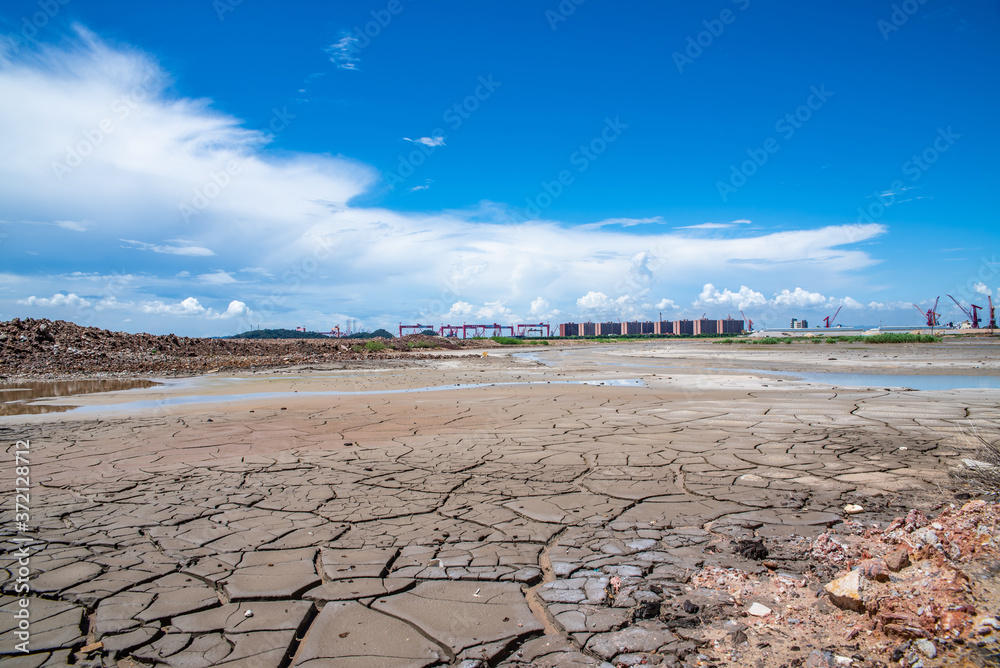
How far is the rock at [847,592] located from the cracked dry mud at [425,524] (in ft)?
1.38

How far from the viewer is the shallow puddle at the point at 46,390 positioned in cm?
993

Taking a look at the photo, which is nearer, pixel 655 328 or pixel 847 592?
pixel 847 592

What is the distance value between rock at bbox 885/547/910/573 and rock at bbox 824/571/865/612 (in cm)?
26

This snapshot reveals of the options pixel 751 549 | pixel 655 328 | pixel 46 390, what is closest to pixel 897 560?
pixel 751 549

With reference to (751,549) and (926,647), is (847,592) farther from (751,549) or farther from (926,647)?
(751,549)

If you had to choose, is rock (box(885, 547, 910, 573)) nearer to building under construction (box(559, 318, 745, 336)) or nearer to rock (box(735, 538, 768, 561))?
rock (box(735, 538, 768, 561))

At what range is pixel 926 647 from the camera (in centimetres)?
196

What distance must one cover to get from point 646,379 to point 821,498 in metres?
10.3

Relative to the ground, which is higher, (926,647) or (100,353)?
(100,353)

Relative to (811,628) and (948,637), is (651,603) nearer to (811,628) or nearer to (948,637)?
(811,628)

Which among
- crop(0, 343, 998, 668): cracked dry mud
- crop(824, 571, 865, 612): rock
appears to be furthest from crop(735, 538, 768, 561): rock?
crop(824, 571, 865, 612): rock

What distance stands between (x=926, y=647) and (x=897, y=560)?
836mm

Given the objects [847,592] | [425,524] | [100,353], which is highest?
[100,353]

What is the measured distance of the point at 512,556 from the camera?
321 centimetres
